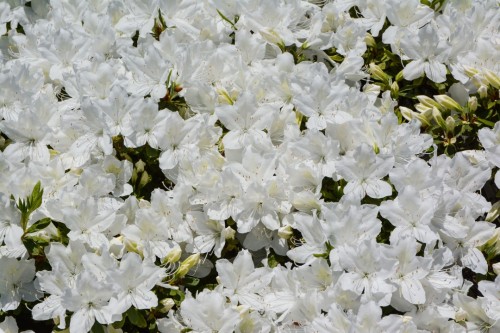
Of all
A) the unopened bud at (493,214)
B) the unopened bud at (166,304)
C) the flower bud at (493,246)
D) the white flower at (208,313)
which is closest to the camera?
the white flower at (208,313)

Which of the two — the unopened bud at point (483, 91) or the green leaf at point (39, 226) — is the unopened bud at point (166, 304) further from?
the unopened bud at point (483, 91)

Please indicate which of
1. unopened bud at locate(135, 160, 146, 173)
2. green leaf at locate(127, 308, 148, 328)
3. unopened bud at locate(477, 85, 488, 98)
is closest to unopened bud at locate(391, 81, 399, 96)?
unopened bud at locate(477, 85, 488, 98)

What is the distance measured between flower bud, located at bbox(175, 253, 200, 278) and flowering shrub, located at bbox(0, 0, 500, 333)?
12 millimetres

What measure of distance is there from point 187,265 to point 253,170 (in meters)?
0.48

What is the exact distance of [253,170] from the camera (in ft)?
10.4

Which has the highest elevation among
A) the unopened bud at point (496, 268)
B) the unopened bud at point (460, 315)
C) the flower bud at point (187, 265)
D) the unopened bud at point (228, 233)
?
the unopened bud at point (496, 268)

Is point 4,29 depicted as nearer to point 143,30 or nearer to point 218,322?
point 143,30

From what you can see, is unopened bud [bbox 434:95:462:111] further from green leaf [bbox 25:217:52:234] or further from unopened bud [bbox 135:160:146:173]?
green leaf [bbox 25:217:52:234]

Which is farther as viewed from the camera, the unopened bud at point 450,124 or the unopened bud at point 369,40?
the unopened bud at point 369,40

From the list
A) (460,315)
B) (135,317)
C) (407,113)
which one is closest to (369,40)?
(407,113)

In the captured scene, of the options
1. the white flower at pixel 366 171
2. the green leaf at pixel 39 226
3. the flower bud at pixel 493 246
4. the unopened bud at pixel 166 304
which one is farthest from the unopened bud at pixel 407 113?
the green leaf at pixel 39 226

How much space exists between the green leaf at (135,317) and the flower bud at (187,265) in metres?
0.21

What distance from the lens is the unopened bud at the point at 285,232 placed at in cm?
308

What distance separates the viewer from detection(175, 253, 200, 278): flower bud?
2.98 meters
